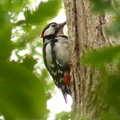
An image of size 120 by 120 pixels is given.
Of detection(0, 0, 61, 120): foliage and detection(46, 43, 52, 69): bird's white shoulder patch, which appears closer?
detection(0, 0, 61, 120): foliage

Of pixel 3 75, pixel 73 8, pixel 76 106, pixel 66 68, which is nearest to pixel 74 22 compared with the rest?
pixel 73 8

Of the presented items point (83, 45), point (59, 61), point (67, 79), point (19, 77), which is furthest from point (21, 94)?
point (59, 61)

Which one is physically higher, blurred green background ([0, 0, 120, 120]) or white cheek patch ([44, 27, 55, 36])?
white cheek patch ([44, 27, 55, 36])

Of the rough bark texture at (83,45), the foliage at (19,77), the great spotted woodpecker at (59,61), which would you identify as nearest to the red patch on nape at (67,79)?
the great spotted woodpecker at (59,61)

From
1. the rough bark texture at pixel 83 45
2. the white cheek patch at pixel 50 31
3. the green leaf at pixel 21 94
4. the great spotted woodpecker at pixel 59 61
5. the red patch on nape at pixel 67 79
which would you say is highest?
the white cheek patch at pixel 50 31

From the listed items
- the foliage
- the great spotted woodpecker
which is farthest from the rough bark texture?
the great spotted woodpecker

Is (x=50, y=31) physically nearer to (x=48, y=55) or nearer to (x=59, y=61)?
(x=48, y=55)

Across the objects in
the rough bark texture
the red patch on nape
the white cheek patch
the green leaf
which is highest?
the white cheek patch

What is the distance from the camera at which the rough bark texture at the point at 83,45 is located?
197cm

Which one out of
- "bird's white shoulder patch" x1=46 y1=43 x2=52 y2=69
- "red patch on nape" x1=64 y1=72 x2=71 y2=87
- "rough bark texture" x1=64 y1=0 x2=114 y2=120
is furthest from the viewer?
"bird's white shoulder patch" x1=46 y1=43 x2=52 y2=69

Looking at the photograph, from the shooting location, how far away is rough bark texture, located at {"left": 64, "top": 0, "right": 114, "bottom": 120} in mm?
1968

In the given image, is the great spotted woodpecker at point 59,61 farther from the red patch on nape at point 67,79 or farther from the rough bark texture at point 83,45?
the rough bark texture at point 83,45

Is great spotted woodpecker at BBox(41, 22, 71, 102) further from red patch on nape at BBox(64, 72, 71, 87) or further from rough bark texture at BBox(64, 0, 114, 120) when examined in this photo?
rough bark texture at BBox(64, 0, 114, 120)

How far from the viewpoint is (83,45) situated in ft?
7.54
